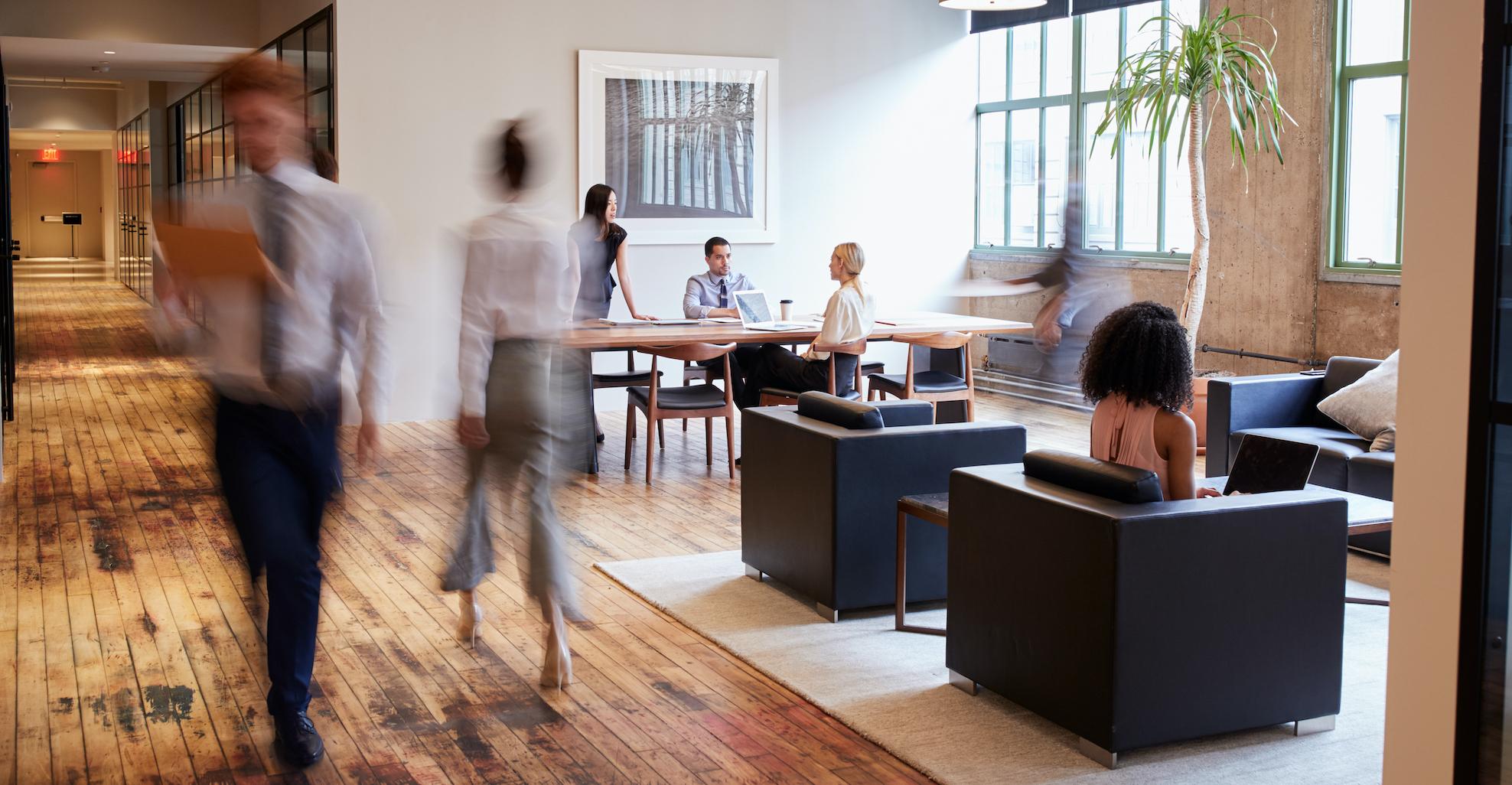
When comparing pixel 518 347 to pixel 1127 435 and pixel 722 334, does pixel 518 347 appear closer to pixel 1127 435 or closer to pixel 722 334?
pixel 1127 435

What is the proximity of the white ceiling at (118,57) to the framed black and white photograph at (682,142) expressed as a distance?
2.83 m

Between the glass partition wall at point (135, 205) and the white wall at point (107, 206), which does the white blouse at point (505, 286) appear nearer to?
the glass partition wall at point (135, 205)

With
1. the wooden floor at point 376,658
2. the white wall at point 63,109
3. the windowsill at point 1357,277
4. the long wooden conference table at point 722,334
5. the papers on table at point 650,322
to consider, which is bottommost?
the wooden floor at point 376,658

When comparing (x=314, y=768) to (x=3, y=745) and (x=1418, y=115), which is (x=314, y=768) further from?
(x=1418, y=115)

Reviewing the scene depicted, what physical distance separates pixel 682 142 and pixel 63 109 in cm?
1877

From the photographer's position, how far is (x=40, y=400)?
32.9 feet

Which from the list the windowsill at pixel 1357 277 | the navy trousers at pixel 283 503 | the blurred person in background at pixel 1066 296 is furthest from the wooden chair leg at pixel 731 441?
the navy trousers at pixel 283 503

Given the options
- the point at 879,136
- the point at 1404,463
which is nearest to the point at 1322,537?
the point at 1404,463

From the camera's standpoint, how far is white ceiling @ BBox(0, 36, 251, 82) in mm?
11367

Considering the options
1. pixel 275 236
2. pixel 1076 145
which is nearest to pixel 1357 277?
pixel 1076 145

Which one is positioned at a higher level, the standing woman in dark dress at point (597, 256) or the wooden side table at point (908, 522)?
the standing woman in dark dress at point (597, 256)

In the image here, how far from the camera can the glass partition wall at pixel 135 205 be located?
725 inches

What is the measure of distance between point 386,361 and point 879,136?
8063mm

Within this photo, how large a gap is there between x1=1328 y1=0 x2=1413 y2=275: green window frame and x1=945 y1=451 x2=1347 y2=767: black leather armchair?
504 centimetres
